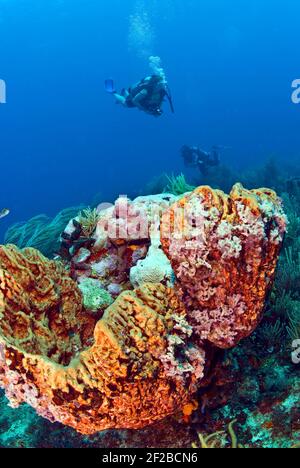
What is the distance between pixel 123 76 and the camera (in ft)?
409

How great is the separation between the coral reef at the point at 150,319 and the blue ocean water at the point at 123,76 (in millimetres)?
72536

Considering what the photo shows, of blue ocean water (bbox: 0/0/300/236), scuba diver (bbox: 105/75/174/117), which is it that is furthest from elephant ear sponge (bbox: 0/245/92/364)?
blue ocean water (bbox: 0/0/300/236)

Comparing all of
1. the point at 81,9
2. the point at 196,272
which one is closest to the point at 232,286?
the point at 196,272

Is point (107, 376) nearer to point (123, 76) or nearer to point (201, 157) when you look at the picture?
point (201, 157)

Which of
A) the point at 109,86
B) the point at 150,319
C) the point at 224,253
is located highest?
the point at 109,86

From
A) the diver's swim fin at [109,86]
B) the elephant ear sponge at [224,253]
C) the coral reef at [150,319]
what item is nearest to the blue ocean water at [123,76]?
the diver's swim fin at [109,86]

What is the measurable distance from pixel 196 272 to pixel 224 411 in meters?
1.48

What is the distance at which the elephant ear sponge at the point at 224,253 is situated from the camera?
107 inches

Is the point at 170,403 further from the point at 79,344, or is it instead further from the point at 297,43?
the point at 297,43

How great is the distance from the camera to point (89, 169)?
3290 inches

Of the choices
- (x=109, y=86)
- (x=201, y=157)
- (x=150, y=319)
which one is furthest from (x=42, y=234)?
(x=201, y=157)

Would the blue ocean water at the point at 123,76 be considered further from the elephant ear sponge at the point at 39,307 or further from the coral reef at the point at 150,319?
the coral reef at the point at 150,319

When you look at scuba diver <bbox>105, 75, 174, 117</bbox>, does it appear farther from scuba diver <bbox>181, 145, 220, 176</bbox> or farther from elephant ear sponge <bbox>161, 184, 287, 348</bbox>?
elephant ear sponge <bbox>161, 184, 287, 348</bbox>

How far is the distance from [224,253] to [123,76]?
132776 millimetres
